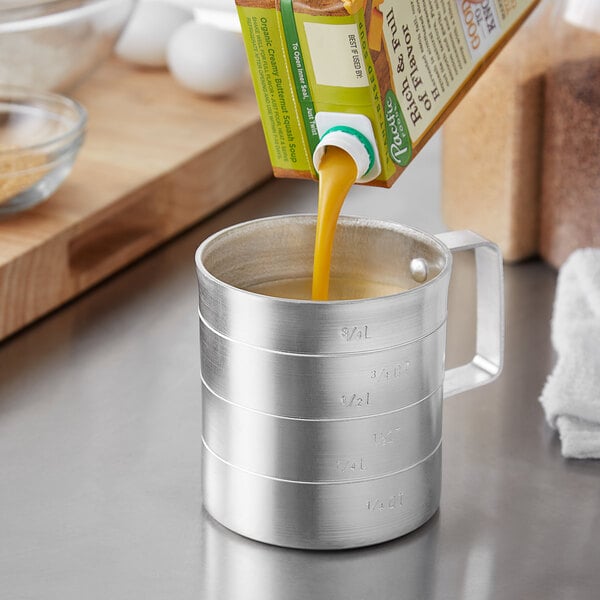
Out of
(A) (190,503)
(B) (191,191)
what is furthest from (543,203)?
(A) (190,503)

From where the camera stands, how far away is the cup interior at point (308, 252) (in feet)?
2.06

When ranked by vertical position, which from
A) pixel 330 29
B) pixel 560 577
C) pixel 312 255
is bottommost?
pixel 560 577

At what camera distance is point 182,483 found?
0.67 meters

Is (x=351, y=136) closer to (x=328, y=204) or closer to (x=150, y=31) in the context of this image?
(x=328, y=204)

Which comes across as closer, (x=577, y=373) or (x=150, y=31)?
(x=577, y=373)

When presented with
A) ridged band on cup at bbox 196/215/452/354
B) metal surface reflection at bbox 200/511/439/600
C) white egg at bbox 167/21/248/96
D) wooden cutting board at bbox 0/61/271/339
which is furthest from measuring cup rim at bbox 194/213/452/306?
white egg at bbox 167/21/248/96

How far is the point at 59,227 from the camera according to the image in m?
0.85

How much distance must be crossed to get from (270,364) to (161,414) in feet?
0.65

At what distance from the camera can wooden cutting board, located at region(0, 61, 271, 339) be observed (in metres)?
0.84

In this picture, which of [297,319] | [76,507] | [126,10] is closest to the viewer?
[297,319]

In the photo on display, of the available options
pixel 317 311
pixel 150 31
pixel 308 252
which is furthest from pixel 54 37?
pixel 317 311

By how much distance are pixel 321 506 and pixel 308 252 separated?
14cm

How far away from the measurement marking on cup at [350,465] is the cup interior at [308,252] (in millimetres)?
106

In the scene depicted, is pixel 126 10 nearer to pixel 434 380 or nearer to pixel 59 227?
pixel 59 227
